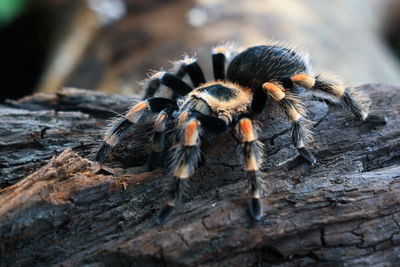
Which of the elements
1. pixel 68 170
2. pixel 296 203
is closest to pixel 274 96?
pixel 296 203

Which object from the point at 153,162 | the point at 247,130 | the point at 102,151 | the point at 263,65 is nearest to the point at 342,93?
the point at 263,65

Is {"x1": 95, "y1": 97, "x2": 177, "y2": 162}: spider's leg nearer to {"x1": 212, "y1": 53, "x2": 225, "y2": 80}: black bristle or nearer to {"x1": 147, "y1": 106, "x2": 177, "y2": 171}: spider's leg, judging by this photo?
{"x1": 147, "y1": 106, "x2": 177, "y2": 171}: spider's leg

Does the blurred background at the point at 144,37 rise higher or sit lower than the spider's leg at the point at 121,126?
higher

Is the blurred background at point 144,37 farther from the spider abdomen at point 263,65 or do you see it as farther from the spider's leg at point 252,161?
the spider's leg at point 252,161

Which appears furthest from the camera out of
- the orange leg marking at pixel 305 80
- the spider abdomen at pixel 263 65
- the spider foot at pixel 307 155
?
the spider abdomen at pixel 263 65

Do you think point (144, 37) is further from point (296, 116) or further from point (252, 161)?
point (252, 161)

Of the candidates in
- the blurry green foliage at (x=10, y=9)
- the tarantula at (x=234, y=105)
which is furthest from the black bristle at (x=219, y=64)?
the blurry green foliage at (x=10, y=9)
